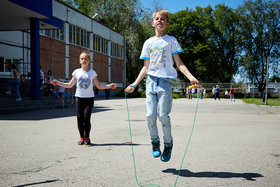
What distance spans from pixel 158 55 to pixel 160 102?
2.17 feet

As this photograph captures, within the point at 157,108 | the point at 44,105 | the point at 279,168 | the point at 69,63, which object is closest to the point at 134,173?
the point at 157,108

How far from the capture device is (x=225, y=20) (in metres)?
53.8

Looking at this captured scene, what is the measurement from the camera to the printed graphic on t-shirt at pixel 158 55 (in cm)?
391

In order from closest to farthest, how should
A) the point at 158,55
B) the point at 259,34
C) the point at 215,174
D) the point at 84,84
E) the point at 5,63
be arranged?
the point at 215,174 → the point at 158,55 → the point at 84,84 → the point at 5,63 → the point at 259,34

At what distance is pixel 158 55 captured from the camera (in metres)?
3.92

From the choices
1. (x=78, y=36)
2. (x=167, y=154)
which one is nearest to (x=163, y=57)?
(x=167, y=154)

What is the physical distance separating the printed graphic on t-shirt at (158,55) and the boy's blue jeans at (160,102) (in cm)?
20

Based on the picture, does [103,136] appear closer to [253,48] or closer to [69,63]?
[69,63]

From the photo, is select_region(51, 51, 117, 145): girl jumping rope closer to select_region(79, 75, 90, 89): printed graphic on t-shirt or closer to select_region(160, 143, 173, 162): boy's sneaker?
select_region(79, 75, 90, 89): printed graphic on t-shirt

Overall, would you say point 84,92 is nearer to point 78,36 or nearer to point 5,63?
point 5,63

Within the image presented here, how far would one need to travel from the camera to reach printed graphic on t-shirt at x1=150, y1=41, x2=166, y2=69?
12.8 feet

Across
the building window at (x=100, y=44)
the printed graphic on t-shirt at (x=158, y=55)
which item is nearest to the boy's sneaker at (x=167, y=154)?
the printed graphic on t-shirt at (x=158, y=55)

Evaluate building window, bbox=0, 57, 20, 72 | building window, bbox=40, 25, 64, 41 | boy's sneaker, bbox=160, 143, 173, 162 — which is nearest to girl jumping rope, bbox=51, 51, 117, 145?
boy's sneaker, bbox=160, 143, 173, 162

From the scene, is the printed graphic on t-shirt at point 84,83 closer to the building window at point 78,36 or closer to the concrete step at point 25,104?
the concrete step at point 25,104
